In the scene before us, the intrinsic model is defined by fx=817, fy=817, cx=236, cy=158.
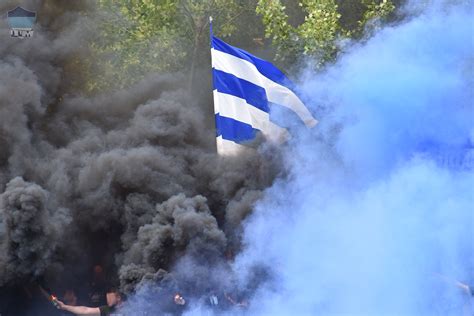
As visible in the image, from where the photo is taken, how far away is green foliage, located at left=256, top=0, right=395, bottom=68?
13031 mm

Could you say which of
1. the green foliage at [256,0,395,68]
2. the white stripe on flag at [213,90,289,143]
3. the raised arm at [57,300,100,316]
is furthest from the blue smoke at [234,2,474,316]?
the raised arm at [57,300,100,316]

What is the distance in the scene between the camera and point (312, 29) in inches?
517

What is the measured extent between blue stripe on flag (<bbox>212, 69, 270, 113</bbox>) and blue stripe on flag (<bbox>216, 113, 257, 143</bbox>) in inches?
13.7

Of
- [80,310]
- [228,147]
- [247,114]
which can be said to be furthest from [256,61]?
[80,310]

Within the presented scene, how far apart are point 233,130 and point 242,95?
0.51 meters

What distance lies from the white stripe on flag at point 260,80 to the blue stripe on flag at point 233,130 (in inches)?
21.1

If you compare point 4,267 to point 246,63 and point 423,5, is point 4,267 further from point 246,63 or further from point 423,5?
point 423,5

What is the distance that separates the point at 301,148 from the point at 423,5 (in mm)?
3052

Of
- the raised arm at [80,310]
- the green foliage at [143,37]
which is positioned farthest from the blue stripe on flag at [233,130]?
the raised arm at [80,310]

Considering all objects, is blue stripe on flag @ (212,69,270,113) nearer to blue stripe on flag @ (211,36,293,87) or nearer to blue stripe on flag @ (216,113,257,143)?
blue stripe on flag @ (211,36,293,87)

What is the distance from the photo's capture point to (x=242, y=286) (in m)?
10.4

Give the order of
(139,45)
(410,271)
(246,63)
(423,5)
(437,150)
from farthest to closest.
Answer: (139,45) → (423,5) → (246,63) → (437,150) → (410,271)

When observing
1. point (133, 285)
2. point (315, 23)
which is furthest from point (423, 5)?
point (133, 285)

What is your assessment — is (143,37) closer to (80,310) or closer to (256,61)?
(256,61)
